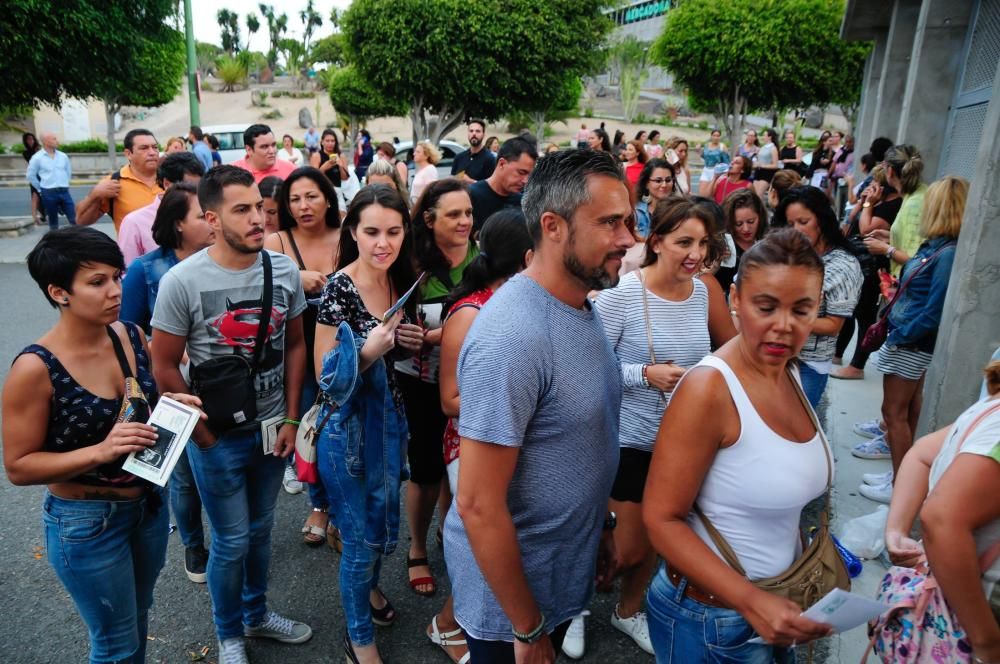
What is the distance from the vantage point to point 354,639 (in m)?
2.79

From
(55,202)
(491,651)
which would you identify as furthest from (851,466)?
(55,202)

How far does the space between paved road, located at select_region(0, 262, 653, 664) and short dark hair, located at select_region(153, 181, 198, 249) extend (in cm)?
185

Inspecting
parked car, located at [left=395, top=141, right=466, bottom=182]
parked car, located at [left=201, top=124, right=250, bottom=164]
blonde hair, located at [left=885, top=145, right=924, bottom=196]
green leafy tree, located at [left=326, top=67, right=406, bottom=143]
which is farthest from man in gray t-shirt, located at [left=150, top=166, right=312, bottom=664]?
green leafy tree, located at [left=326, top=67, right=406, bottom=143]

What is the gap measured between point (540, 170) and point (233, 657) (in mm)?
2508

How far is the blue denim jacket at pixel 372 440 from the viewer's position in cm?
261

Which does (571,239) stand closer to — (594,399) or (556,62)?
(594,399)

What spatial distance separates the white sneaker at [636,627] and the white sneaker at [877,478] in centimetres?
213

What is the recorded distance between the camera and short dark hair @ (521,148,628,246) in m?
1.59

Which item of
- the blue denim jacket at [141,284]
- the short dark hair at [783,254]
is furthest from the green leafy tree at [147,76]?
the short dark hair at [783,254]

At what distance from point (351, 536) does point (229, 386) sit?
0.80 meters

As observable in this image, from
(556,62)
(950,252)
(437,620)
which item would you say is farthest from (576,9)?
(437,620)

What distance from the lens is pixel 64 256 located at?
2.18m

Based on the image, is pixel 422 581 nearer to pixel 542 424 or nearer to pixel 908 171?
pixel 542 424

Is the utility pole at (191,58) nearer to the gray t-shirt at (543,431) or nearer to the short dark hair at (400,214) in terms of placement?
the short dark hair at (400,214)
